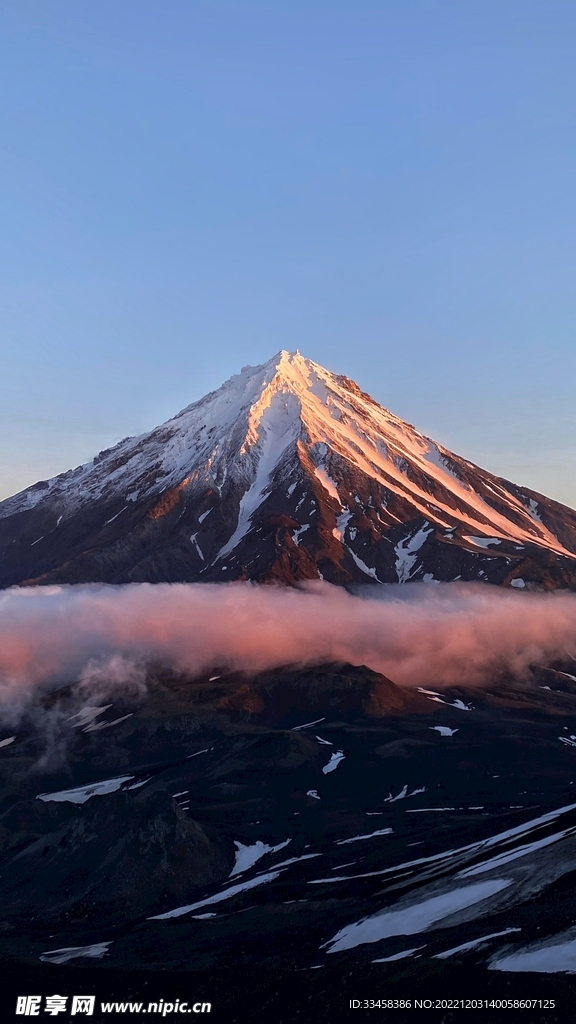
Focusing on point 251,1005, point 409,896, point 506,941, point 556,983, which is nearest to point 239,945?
point 409,896

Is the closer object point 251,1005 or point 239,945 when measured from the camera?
point 251,1005

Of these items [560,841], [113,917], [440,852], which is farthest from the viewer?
[113,917]

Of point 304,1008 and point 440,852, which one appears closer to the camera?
point 304,1008

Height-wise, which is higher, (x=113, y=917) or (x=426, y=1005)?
(x=426, y=1005)

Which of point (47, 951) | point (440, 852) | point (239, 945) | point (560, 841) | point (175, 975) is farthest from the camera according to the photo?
point (440, 852)

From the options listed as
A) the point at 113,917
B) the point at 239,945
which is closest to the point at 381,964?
the point at 239,945

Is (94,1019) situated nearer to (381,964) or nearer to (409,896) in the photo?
(381,964)

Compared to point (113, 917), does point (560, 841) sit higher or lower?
higher

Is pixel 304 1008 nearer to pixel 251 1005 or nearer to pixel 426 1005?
pixel 251 1005

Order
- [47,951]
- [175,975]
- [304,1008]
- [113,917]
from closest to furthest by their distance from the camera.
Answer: [304,1008] → [175,975] → [47,951] → [113,917]
